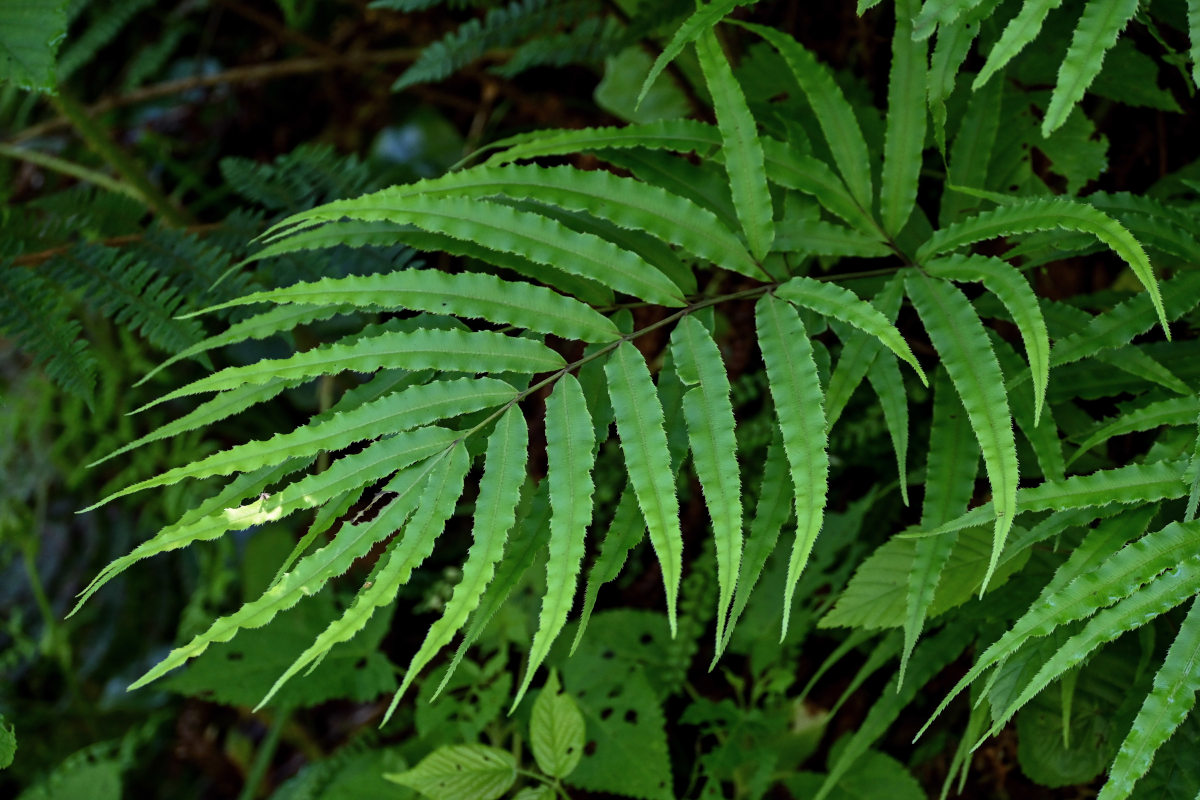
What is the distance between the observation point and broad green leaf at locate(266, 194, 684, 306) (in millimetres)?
988

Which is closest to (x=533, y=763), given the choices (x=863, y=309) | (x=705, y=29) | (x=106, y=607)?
(x=863, y=309)

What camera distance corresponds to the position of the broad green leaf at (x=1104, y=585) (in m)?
0.88

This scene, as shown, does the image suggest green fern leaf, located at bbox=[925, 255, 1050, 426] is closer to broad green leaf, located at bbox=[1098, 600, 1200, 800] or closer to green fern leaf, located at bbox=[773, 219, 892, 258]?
green fern leaf, located at bbox=[773, 219, 892, 258]

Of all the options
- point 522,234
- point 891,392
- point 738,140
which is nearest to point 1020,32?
point 738,140

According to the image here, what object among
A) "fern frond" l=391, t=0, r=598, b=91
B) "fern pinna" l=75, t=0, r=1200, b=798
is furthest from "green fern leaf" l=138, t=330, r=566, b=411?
"fern frond" l=391, t=0, r=598, b=91

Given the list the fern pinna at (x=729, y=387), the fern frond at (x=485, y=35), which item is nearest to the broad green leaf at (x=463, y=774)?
the fern pinna at (x=729, y=387)

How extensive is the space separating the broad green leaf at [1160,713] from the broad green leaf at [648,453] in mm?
437

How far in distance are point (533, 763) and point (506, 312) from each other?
0.97 m

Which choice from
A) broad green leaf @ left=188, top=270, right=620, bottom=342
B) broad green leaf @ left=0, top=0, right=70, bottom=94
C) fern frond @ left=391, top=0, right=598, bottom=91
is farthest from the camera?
fern frond @ left=391, top=0, right=598, bottom=91

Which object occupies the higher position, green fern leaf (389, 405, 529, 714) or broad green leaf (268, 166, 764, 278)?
broad green leaf (268, 166, 764, 278)

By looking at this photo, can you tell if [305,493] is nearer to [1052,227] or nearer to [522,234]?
[522,234]

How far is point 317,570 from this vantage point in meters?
0.90

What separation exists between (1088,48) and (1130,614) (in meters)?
0.56

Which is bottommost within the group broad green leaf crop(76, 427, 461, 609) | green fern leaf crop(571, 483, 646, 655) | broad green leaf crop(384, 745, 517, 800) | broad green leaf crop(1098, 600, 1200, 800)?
broad green leaf crop(384, 745, 517, 800)
